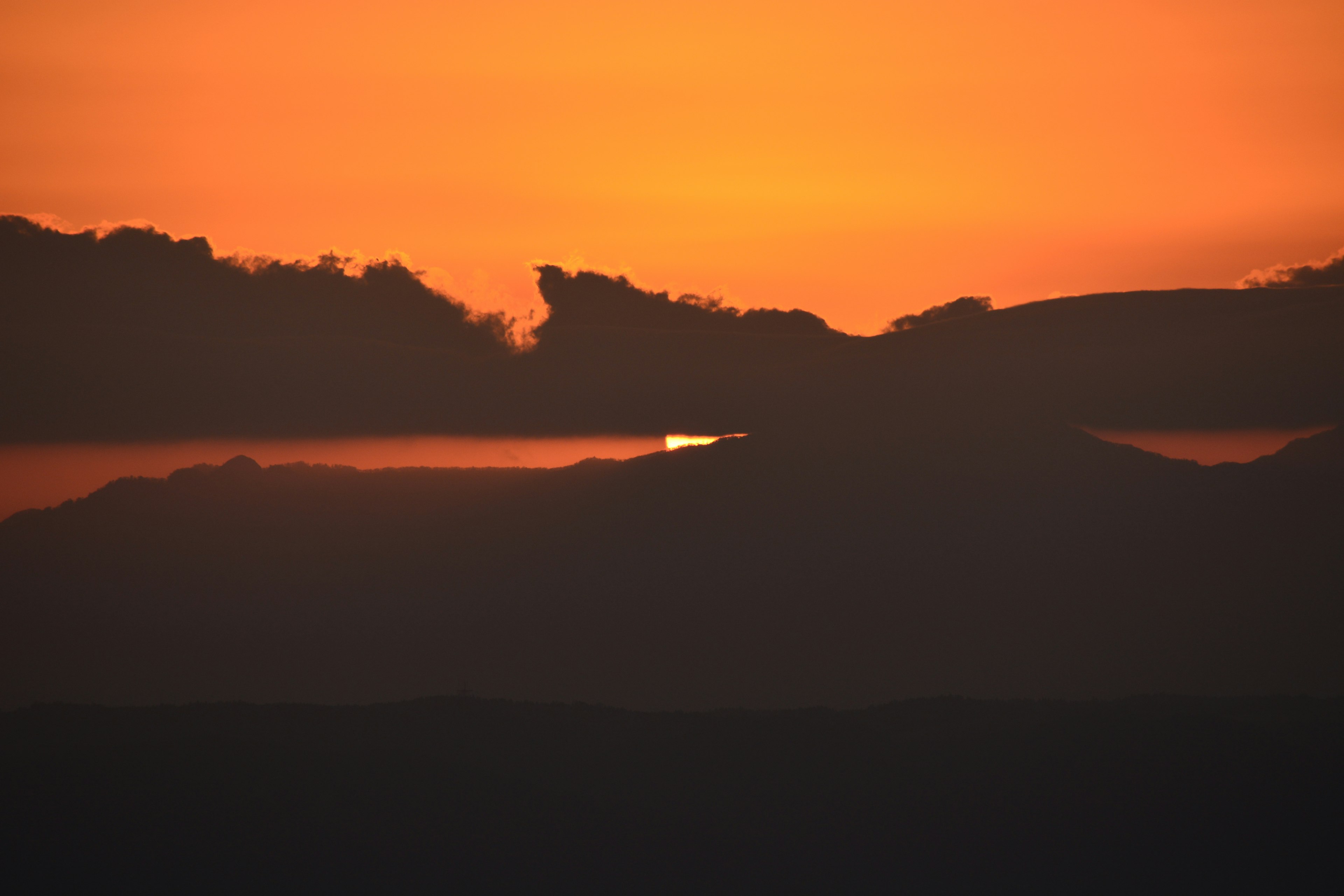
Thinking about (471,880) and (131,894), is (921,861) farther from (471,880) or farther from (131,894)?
(131,894)

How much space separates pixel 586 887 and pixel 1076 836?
81.5m

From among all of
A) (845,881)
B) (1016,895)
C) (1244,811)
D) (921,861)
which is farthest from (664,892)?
(1244,811)

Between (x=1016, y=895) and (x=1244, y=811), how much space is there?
4159 centimetres

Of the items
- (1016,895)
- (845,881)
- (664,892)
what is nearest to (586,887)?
(664,892)

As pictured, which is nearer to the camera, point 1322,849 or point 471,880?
point 1322,849

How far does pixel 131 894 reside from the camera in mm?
195875

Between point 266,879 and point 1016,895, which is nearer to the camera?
point 1016,895

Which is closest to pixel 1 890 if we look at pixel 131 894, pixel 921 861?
pixel 131 894

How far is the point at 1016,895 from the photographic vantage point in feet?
611

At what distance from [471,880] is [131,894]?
A: 184 feet

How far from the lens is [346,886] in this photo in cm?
19512

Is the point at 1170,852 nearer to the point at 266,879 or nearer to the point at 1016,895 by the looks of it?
the point at 1016,895

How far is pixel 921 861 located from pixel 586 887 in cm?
5634

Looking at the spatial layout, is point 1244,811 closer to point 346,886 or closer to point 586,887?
point 586,887
